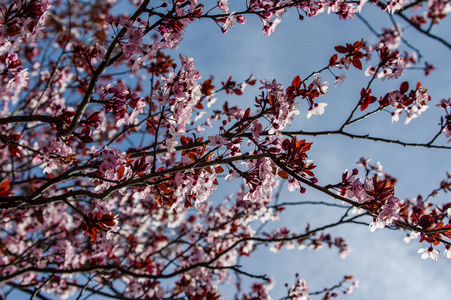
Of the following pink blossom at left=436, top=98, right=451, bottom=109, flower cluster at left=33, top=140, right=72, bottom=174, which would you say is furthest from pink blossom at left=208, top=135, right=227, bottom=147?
pink blossom at left=436, top=98, right=451, bottom=109

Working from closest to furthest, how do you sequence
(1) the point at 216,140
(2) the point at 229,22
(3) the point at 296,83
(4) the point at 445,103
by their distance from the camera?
(1) the point at 216,140, (3) the point at 296,83, (2) the point at 229,22, (4) the point at 445,103

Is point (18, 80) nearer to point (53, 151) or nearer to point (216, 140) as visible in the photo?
point (53, 151)

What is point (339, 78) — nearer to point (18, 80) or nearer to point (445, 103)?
point (445, 103)

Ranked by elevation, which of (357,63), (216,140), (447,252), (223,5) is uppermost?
(223,5)

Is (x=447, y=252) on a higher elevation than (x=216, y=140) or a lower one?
lower

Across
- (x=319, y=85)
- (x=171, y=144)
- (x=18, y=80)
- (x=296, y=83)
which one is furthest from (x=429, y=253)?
(x=18, y=80)

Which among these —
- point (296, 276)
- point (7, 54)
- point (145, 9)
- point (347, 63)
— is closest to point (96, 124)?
point (145, 9)

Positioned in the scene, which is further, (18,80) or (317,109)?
(18,80)

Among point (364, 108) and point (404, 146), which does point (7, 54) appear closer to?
point (364, 108)

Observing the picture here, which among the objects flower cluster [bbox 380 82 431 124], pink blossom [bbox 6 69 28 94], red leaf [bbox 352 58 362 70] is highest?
pink blossom [bbox 6 69 28 94]

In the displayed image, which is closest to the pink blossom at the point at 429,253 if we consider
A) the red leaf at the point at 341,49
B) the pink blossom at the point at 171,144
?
the red leaf at the point at 341,49

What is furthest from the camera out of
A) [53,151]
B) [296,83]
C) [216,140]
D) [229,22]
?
[53,151]

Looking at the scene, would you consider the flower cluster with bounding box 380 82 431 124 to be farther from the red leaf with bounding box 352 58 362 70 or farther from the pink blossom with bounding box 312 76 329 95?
the pink blossom with bounding box 312 76 329 95

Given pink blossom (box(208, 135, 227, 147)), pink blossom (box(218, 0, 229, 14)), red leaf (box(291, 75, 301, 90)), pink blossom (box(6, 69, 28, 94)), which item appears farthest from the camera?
pink blossom (box(6, 69, 28, 94))
